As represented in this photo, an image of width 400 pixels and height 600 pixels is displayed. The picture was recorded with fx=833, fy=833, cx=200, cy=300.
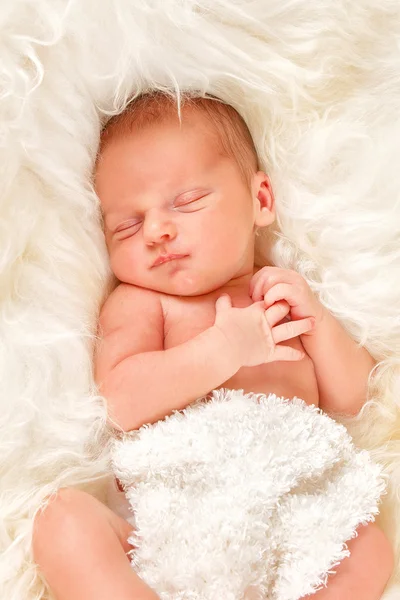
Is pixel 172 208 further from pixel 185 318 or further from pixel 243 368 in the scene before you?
pixel 243 368

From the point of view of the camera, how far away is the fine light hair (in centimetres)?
136

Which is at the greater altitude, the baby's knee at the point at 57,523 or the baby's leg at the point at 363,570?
the baby's knee at the point at 57,523

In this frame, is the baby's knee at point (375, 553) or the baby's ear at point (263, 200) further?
the baby's ear at point (263, 200)

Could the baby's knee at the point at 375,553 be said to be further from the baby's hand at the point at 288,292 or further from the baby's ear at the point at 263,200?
the baby's ear at the point at 263,200

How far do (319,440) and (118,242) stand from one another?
0.46 m

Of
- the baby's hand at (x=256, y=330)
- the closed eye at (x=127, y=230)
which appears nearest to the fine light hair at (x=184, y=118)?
the closed eye at (x=127, y=230)

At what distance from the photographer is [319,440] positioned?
48.3 inches

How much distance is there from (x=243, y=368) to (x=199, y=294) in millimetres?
145

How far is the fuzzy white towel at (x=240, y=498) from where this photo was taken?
44.0 inches

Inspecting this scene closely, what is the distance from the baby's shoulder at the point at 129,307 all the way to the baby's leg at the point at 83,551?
284 mm

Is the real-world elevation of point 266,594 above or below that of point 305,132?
below

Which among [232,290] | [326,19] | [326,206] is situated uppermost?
[326,19]

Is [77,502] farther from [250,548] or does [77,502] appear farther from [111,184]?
[111,184]

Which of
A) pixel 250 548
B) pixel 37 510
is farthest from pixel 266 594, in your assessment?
pixel 37 510
